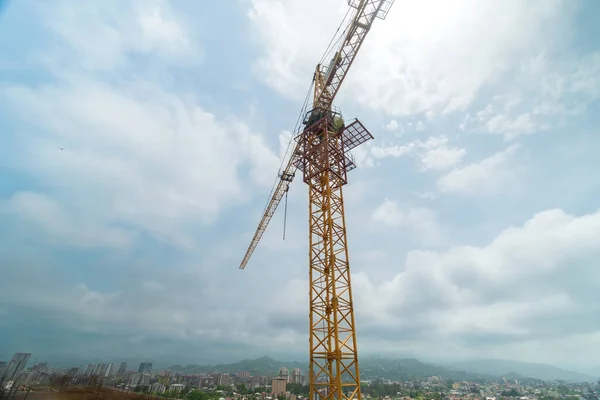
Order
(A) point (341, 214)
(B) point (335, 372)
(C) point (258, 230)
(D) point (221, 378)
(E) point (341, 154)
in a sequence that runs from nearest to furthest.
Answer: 1. (B) point (335, 372)
2. (A) point (341, 214)
3. (E) point (341, 154)
4. (C) point (258, 230)
5. (D) point (221, 378)

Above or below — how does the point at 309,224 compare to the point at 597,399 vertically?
Result: above

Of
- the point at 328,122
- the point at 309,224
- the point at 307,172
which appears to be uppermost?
the point at 328,122

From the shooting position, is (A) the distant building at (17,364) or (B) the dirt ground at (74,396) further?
(A) the distant building at (17,364)

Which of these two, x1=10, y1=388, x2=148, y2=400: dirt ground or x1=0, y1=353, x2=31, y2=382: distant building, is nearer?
x1=10, y1=388, x2=148, y2=400: dirt ground

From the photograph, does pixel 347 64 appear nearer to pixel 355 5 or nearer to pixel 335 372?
pixel 355 5

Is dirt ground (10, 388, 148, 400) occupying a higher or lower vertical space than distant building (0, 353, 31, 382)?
lower

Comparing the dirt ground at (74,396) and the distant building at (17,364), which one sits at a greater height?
the distant building at (17,364)

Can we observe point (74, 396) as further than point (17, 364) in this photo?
No

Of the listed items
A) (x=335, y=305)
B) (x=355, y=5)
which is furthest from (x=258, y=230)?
(x=355, y=5)

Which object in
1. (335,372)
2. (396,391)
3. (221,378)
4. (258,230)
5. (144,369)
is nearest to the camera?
(335,372)

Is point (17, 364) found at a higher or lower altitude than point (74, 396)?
higher

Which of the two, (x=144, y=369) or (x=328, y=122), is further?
(x=144, y=369)
